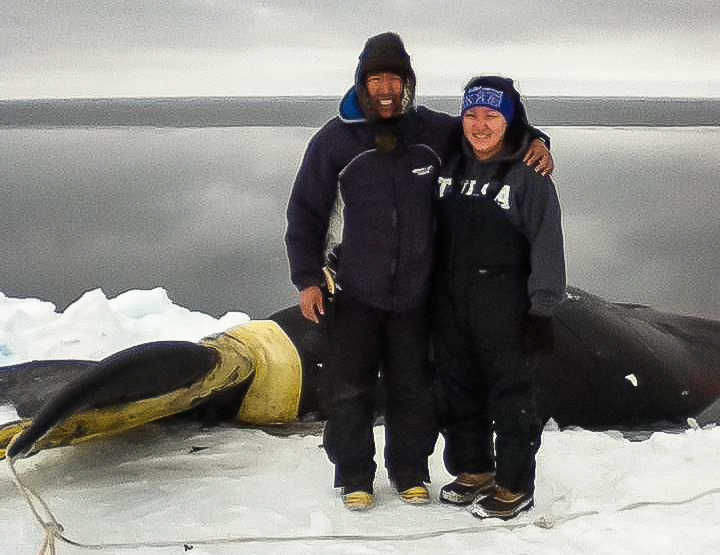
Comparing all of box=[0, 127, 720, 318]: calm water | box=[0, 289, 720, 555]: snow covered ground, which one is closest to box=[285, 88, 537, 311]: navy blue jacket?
box=[0, 289, 720, 555]: snow covered ground

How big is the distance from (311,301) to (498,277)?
2.44ft

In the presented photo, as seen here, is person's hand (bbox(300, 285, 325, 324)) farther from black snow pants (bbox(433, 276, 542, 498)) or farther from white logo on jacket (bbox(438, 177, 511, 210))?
white logo on jacket (bbox(438, 177, 511, 210))

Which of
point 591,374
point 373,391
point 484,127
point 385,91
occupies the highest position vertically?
point 385,91

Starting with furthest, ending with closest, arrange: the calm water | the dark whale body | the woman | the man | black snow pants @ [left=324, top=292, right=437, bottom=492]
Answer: the calm water, the dark whale body, black snow pants @ [left=324, top=292, right=437, bottom=492], the man, the woman

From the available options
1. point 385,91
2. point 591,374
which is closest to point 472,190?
point 385,91

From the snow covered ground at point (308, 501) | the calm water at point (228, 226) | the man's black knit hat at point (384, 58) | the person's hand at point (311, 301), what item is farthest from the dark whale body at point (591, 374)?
the calm water at point (228, 226)

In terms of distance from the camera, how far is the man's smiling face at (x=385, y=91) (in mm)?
3645

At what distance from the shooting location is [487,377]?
12.3 ft

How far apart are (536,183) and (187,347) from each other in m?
1.86

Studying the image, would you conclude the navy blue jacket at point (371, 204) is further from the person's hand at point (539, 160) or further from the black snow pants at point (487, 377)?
the person's hand at point (539, 160)

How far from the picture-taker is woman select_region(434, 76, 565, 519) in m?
3.55

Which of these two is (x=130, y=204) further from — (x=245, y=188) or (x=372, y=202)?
(x=372, y=202)

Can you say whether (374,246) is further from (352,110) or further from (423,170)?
(352,110)

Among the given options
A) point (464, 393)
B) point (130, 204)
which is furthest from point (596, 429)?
point (130, 204)
